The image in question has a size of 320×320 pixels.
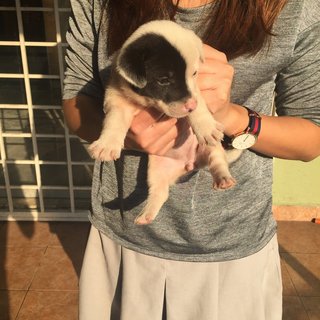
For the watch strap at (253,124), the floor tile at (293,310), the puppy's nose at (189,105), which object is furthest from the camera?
the floor tile at (293,310)

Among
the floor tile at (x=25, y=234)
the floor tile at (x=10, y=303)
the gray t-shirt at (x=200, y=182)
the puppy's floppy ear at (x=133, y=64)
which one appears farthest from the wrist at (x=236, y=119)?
the floor tile at (x=25, y=234)

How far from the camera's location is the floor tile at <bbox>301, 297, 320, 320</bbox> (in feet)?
8.85

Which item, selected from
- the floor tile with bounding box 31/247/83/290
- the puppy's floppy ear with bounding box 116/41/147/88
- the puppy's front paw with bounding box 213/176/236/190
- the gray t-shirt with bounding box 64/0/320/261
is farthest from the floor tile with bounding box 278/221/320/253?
the puppy's floppy ear with bounding box 116/41/147/88

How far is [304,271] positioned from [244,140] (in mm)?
2227

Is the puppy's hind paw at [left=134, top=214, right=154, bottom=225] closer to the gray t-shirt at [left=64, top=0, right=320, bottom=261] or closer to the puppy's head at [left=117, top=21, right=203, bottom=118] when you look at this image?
the gray t-shirt at [left=64, top=0, right=320, bottom=261]

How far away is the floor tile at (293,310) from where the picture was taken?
2686 mm

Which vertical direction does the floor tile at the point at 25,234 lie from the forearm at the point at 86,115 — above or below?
below

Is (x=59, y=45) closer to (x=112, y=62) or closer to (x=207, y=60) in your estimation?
(x=112, y=62)

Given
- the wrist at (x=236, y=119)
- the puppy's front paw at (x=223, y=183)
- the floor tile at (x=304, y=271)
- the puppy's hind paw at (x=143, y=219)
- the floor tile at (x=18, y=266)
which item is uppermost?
the wrist at (x=236, y=119)

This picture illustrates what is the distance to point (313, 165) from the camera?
3.41m

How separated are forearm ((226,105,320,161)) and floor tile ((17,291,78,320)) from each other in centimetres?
198

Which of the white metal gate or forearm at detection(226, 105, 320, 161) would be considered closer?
forearm at detection(226, 105, 320, 161)

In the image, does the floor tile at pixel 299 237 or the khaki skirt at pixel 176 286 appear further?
the floor tile at pixel 299 237

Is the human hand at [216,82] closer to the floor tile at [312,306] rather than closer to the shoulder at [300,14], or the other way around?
the shoulder at [300,14]
